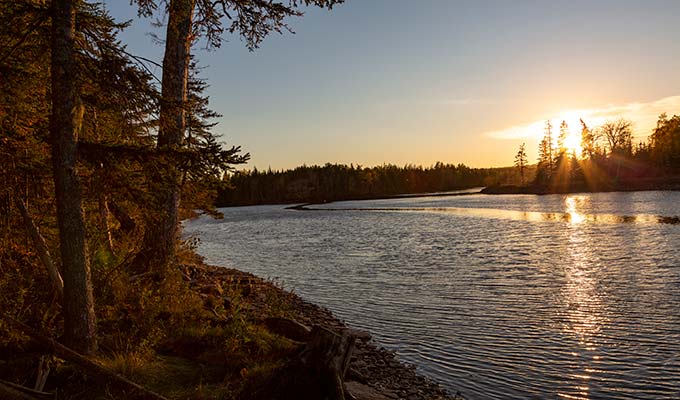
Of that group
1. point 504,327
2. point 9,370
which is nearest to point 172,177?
point 9,370

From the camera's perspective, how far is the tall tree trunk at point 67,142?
6.11 metres

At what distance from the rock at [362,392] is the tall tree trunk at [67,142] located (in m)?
4.59

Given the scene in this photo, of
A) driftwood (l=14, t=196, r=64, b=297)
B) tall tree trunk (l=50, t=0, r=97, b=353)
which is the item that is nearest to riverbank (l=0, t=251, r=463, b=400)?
driftwood (l=14, t=196, r=64, b=297)

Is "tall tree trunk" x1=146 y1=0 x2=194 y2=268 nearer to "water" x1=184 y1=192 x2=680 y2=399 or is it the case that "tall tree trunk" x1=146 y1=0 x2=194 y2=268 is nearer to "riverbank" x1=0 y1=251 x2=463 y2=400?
"riverbank" x1=0 y1=251 x2=463 y2=400

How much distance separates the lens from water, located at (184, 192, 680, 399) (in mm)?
8711

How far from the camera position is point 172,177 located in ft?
22.5

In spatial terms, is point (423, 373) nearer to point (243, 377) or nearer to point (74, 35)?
point (243, 377)

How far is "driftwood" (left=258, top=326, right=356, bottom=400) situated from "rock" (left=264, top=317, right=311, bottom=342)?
261cm

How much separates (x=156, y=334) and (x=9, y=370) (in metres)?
2.22

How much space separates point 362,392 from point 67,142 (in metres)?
6.06

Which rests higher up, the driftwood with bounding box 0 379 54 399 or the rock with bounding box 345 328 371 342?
the driftwood with bounding box 0 379 54 399

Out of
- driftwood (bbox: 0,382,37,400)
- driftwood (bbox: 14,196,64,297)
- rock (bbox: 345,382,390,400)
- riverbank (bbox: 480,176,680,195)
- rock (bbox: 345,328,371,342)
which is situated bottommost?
rock (bbox: 345,328,371,342)

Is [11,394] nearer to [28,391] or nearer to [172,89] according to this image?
[28,391]

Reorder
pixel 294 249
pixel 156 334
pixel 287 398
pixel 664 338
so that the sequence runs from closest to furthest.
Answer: pixel 287 398
pixel 156 334
pixel 664 338
pixel 294 249
